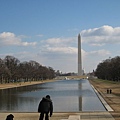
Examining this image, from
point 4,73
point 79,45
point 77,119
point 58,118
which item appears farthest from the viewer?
point 79,45

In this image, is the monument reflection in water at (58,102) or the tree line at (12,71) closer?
the monument reflection in water at (58,102)

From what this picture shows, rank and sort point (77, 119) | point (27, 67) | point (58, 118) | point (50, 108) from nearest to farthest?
point (50, 108) → point (77, 119) → point (58, 118) → point (27, 67)

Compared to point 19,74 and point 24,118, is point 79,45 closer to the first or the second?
point 19,74

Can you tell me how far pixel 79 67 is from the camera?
15712 centimetres

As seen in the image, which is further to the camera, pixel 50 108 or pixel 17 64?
pixel 17 64

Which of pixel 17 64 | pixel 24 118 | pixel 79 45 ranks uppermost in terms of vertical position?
pixel 79 45

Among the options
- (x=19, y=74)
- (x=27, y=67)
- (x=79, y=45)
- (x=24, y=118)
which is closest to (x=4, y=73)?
(x=19, y=74)

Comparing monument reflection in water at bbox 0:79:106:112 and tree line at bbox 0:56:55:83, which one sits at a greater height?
tree line at bbox 0:56:55:83

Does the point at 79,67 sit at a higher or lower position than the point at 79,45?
lower

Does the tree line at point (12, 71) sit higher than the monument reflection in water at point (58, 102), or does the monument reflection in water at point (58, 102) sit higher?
the tree line at point (12, 71)

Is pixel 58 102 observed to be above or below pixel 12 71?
below

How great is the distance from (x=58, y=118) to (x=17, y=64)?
102410 millimetres

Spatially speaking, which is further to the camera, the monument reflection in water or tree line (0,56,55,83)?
tree line (0,56,55,83)

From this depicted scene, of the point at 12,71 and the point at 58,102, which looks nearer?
the point at 58,102
